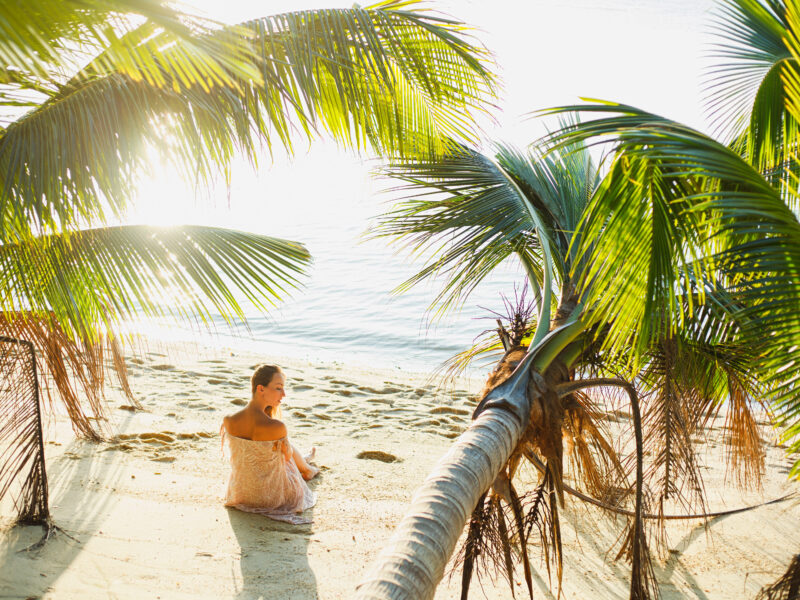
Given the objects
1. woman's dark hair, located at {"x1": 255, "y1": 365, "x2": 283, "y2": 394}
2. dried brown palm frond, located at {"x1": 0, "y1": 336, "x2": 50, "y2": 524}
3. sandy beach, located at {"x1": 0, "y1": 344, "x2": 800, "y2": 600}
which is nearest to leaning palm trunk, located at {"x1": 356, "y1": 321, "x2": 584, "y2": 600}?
sandy beach, located at {"x1": 0, "y1": 344, "x2": 800, "y2": 600}

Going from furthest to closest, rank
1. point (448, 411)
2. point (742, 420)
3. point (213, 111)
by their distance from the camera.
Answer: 1. point (448, 411)
2. point (742, 420)
3. point (213, 111)

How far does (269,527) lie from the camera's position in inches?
156

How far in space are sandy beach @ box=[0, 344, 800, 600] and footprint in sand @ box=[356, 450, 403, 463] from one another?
0.6 inches

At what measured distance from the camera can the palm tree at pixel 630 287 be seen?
1.95 metres

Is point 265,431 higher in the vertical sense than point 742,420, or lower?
lower

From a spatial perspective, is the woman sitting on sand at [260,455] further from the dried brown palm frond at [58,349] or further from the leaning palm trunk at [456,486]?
the leaning palm trunk at [456,486]

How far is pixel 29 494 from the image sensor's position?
11.5 ft

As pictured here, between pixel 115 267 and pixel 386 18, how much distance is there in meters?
1.70

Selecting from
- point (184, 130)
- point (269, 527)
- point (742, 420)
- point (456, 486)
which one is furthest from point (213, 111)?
point (742, 420)

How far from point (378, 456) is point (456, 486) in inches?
135

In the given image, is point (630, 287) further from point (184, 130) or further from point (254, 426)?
point (254, 426)

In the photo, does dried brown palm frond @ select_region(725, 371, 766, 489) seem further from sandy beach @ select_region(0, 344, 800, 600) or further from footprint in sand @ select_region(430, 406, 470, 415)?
footprint in sand @ select_region(430, 406, 470, 415)

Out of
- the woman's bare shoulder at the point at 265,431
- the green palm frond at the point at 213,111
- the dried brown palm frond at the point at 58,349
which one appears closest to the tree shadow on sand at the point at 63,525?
the dried brown palm frond at the point at 58,349

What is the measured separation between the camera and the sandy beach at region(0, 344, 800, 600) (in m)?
3.22
